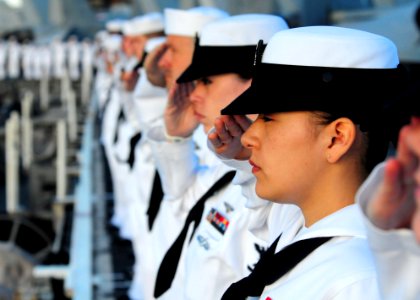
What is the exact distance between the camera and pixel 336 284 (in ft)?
4.98

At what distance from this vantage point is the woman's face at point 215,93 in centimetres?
255

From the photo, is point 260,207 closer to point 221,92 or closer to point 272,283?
point 221,92

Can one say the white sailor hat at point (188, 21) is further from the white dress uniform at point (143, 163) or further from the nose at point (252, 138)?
the nose at point (252, 138)

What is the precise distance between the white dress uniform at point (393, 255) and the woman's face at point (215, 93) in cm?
135

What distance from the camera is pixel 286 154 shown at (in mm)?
1658

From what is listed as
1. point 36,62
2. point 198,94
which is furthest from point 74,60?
point 198,94

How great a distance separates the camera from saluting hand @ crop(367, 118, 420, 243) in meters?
1.00

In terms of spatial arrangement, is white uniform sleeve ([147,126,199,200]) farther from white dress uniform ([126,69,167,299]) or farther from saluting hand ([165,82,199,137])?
white dress uniform ([126,69,167,299])

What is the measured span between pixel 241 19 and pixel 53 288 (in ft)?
10.6

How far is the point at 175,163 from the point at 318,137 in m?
1.64

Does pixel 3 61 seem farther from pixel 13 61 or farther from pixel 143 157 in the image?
pixel 143 157

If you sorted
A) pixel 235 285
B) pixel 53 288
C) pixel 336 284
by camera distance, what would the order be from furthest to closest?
pixel 53 288 → pixel 235 285 → pixel 336 284

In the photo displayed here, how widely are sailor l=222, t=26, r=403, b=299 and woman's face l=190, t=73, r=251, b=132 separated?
82 cm

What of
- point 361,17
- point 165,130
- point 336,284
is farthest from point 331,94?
point 361,17
